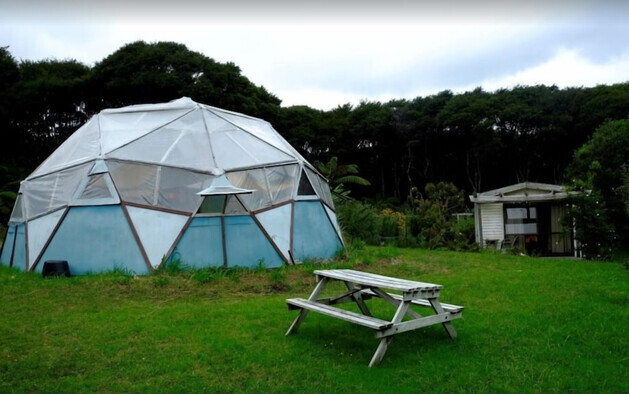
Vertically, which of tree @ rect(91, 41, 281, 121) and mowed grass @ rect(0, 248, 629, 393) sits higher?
tree @ rect(91, 41, 281, 121)

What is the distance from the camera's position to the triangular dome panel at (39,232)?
1091 centimetres

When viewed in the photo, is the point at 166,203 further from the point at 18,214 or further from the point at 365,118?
the point at 365,118

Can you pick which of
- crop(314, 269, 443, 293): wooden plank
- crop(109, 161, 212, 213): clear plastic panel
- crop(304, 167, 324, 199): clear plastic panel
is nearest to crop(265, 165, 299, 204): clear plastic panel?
crop(304, 167, 324, 199): clear plastic panel

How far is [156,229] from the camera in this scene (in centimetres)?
1059

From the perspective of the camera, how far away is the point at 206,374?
4.74m

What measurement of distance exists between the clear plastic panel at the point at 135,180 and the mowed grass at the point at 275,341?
1.98 metres

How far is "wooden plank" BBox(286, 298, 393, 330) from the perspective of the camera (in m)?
4.93

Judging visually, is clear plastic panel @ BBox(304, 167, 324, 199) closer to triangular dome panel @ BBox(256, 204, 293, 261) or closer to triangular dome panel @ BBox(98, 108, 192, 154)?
triangular dome panel @ BBox(256, 204, 293, 261)

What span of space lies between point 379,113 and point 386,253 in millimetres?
22242

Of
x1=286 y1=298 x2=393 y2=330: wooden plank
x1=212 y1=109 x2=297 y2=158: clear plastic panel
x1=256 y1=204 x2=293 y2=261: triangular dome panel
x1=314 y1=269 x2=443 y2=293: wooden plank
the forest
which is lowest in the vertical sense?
x1=286 y1=298 x2=393 y2=330: wooden plank

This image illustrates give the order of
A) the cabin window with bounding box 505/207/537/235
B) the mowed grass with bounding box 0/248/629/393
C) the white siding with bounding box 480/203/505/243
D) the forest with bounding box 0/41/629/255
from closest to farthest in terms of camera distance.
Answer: the mowed grass with bounding box 0/248/629/393 < the white siding with bounding box 480/203/505/243 < the cabin window with bounding box 505/207/537/235 < the forest with bounding box 0/41/629/255

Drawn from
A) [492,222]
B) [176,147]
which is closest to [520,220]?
[492,222]

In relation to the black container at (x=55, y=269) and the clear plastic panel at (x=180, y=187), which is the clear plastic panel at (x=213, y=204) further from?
the black container at (x=55, y=269)

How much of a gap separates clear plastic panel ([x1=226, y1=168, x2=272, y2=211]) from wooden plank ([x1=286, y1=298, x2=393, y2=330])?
5.52 metres
